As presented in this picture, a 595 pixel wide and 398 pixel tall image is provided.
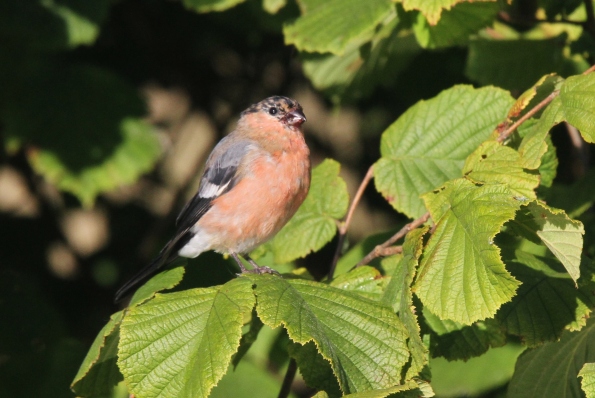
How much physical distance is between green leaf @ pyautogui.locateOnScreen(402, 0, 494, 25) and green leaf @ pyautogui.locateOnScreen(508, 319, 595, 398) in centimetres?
141

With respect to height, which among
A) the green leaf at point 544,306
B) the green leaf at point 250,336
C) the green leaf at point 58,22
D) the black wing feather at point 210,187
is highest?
the green leaf at point 58,22

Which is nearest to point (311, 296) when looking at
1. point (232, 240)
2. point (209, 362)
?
point (209, 362)

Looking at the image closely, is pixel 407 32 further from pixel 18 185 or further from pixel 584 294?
pixel 18 185

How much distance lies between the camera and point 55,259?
22.8 ft

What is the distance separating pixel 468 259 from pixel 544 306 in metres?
0.47

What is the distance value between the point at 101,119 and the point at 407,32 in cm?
266

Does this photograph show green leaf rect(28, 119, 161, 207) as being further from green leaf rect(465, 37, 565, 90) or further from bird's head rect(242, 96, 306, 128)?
green leaf rect(465, 37, 565, 90)

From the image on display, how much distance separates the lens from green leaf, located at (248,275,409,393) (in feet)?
7.41

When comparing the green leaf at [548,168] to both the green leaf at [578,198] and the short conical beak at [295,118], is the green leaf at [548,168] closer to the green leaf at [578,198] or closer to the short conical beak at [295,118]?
the green leaf at [578,198]

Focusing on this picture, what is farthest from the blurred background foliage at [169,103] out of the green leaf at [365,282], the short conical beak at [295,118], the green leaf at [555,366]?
the green leaf at [555,366]

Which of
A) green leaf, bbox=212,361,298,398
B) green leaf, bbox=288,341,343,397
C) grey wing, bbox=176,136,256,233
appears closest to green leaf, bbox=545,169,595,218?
green leaf, bbox=288,341,343,397

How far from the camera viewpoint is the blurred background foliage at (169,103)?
4.03 m

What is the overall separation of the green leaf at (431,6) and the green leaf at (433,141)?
1.26ft

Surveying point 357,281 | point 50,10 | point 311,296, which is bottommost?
point 357,281
